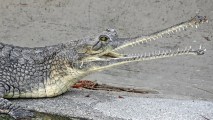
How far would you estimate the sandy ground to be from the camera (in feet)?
28.2

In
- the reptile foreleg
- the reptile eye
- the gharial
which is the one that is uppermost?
the reptile eye

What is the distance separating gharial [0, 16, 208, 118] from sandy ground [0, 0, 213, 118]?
11.0ft

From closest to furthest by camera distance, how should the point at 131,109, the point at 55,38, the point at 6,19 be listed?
the point at 131,109 < the point at 55,38 < the point at 6,19

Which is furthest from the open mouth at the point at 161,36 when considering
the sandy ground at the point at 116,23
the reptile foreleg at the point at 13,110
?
the sandy ground at the point at 116,23

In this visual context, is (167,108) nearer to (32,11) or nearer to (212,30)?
(212,30)

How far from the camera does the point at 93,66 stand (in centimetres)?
473

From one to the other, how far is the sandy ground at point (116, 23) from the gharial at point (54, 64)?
11.0 ft

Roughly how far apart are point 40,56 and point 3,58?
34cm

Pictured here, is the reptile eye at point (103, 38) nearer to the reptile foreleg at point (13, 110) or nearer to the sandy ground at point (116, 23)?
the reptile foreleg at point (13, 110)

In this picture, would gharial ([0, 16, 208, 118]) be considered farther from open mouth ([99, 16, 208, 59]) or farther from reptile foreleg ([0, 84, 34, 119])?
reptile foreleg ([0, 84, 34, 119])

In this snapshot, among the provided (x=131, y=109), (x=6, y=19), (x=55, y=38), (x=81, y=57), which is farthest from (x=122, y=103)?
(x=6, y=19)

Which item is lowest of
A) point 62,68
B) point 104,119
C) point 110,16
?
point 104,119

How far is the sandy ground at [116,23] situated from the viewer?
28.2 ft

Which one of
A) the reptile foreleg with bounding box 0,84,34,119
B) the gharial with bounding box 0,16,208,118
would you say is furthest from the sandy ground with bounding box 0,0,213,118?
the reptile foreleg with bounding box 0,84,34,119
